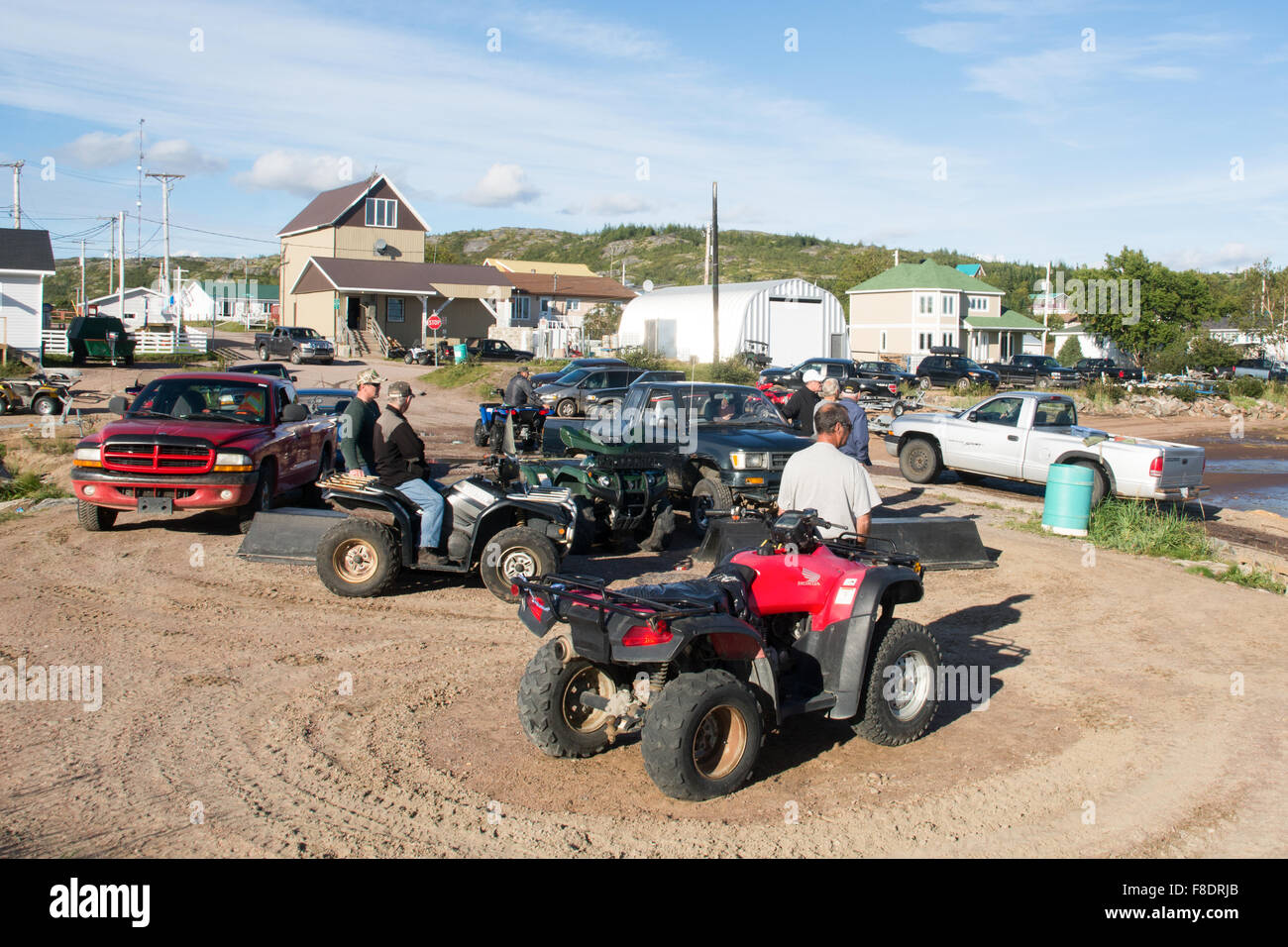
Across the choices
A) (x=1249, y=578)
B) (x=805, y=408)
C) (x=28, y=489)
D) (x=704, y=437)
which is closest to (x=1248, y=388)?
(x=805, y=408)

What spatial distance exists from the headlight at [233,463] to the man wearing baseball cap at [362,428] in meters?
2.45

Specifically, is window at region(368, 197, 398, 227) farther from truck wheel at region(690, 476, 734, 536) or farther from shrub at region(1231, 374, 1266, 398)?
truck wheel at region(690, 476, 734, 536)

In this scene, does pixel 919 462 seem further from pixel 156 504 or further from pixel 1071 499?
pixel 156 504

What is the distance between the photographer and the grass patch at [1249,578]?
10742mm

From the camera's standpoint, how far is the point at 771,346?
51.0 metres

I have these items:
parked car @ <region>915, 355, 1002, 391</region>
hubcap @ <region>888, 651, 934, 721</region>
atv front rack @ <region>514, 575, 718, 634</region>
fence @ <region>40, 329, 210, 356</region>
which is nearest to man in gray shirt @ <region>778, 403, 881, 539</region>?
hubcap @ <region>888, 651, 934, 721</region>

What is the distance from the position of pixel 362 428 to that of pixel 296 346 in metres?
41.4

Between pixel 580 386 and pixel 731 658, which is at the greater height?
pixel 580 386

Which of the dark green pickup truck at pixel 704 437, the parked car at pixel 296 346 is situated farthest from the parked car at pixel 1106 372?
the dark green pickup truck at pixel 704 437

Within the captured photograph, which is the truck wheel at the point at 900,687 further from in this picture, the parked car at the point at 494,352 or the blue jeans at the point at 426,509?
the parked car at the point at 494,352

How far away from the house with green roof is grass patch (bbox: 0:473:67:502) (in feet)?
197

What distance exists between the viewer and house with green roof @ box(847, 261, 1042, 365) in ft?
233

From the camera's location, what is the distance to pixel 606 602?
16.6ft
